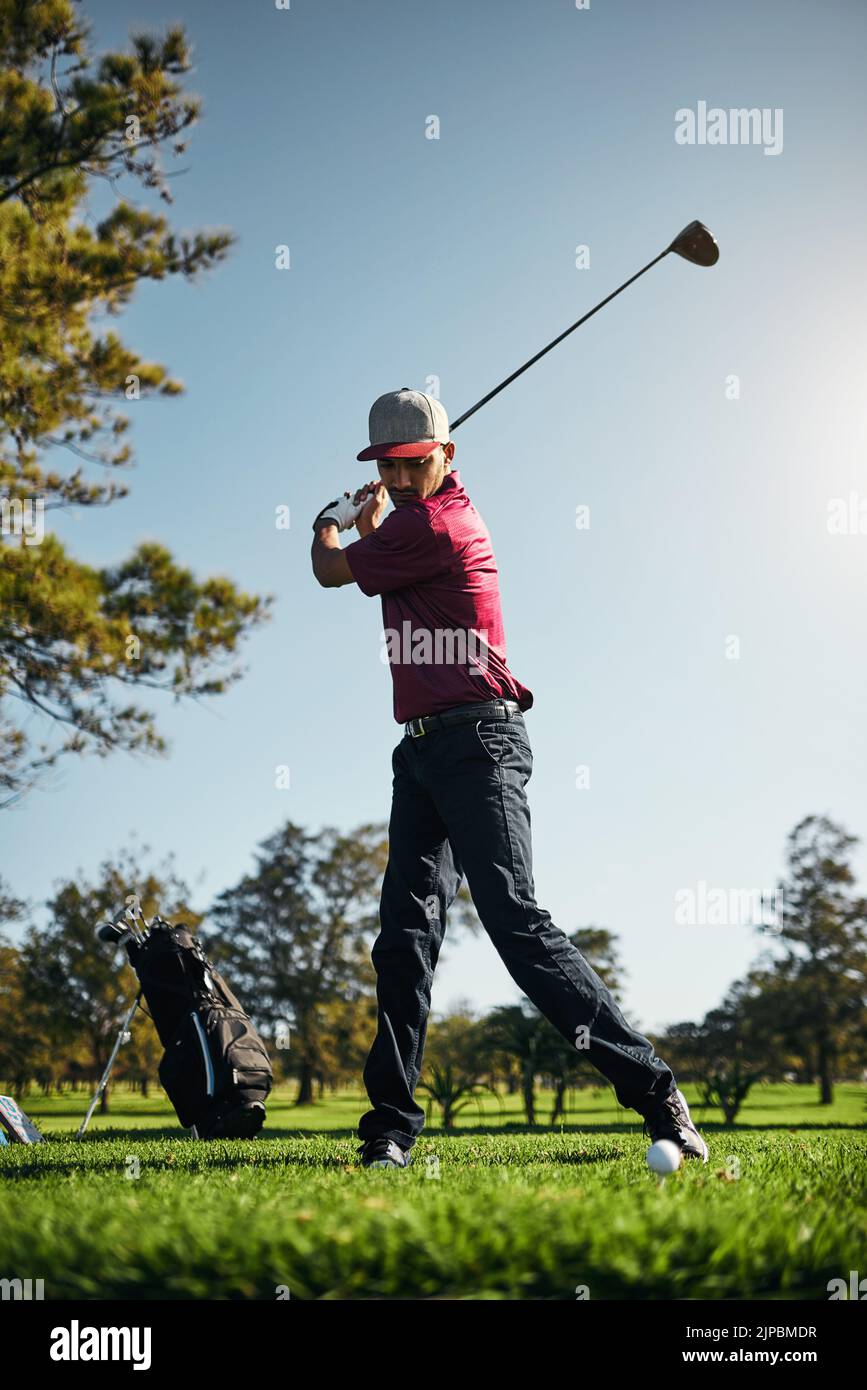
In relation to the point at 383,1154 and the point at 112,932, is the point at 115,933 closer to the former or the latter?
the point at 112,932

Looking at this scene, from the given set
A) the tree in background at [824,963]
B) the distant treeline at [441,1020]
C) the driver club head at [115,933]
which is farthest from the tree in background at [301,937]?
the driver club head at [115,933]

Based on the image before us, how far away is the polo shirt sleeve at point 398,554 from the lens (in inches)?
148

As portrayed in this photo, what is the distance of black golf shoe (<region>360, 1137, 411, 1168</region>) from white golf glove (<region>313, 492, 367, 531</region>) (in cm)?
229

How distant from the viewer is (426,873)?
3.90m

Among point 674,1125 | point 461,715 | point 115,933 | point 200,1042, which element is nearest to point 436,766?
point 461,715

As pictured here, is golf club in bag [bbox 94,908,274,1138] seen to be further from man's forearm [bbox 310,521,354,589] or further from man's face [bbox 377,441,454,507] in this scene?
man's face [bbox 377,441,454,507]

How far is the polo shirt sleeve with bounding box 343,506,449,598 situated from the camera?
3.76 metres

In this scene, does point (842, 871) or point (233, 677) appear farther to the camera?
point (842, 871)

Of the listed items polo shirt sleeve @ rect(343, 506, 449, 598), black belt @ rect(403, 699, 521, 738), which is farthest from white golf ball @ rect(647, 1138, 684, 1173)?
polo shirt sleeve @ rect(343, 506, 449, 598)

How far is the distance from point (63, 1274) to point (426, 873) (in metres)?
2.03

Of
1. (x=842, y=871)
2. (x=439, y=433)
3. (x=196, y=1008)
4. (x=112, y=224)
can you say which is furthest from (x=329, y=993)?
(x=439, y=433)

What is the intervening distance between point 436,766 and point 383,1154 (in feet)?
4.47
